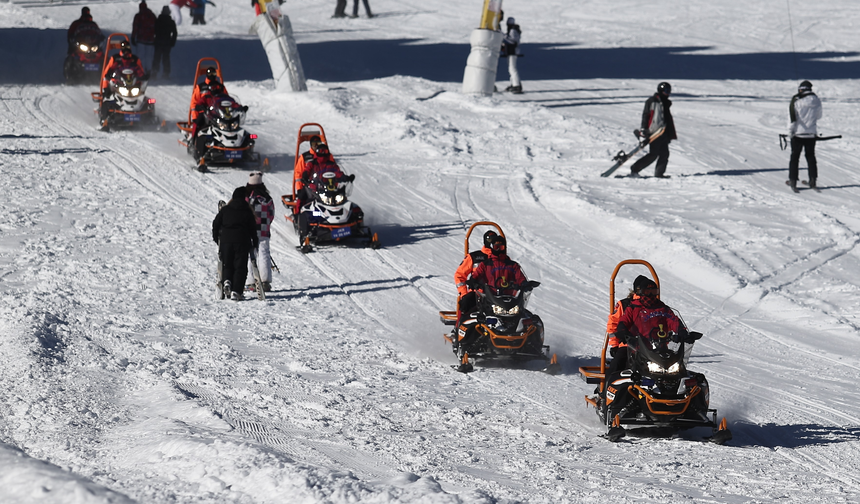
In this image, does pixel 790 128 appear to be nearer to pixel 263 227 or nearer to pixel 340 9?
pixel 263 227

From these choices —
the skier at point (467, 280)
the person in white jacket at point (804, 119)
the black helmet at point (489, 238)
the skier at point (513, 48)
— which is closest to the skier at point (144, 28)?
the skier at point (513, 48)

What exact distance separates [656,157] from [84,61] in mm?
13722

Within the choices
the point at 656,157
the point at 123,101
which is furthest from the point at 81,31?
the point at 656,157

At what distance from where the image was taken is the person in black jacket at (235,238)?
35.3ft

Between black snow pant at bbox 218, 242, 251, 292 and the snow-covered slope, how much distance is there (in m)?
0.47

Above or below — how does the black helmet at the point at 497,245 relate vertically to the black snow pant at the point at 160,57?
below

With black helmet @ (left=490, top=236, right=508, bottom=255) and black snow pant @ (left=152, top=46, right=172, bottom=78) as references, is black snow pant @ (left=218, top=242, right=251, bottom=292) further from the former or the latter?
black snow pant @ (left=152, top=46, right=172, bottom=78)

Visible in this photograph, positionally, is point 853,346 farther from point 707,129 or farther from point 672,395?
point 707,129

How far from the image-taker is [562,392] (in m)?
8.62

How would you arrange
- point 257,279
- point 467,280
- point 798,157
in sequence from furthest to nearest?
1. point 798,157
2. point 257,279
3. point 467,280

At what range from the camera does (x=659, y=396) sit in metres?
7.34

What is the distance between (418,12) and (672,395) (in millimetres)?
32949

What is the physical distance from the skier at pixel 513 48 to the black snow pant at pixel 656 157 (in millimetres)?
7374

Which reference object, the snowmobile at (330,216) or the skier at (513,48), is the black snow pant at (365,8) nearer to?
the skier at (513,48)
